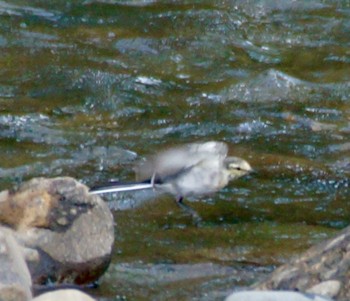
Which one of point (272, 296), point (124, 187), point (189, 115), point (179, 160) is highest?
point (272, 296)

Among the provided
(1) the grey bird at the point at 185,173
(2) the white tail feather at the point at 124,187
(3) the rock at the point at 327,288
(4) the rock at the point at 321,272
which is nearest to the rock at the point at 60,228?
A: (1) the grey bird at the point at 185,173

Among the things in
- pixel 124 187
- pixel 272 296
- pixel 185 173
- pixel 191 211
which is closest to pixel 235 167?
pixel 191 211

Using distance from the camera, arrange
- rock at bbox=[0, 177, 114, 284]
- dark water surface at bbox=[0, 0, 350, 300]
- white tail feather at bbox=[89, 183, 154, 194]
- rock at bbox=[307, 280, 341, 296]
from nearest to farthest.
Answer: rock at bbox=[307, 280, 341, 296] < rock at bbox=[0, 177, 114, 284] < white tail feather at bbox=[89, 183, 154, 194] < dark water surface at bbox=[0, 0, 350, 300]

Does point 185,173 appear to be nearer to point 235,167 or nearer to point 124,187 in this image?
point 124,187

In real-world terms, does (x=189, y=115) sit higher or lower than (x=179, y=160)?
lower

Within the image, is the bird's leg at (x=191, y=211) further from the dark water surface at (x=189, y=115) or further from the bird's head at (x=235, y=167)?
the bird's head at (x=235, y=167)

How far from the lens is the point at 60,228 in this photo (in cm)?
638

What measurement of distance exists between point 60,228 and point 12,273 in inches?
36.1

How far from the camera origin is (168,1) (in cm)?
1330

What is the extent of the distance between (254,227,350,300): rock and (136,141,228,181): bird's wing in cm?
175

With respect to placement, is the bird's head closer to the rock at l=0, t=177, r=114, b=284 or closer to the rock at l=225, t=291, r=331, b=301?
the rock at l=0, t=177, r=114, b=284

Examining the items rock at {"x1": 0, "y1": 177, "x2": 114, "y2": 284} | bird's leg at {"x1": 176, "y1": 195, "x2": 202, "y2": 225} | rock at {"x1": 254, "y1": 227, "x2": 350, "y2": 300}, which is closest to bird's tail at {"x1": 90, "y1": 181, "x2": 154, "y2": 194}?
bird's leg at {"x1": 176, "y1": 195, "x2": 202, "y2": 225}

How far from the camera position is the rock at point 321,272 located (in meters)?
5.29

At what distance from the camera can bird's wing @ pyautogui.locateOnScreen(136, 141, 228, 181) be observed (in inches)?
286
